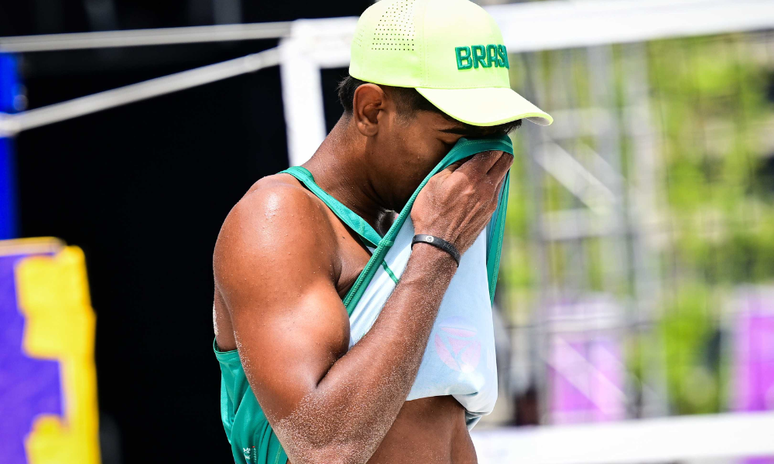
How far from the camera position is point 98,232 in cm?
416

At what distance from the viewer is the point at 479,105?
1342 millimetres

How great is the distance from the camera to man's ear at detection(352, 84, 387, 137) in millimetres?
1391

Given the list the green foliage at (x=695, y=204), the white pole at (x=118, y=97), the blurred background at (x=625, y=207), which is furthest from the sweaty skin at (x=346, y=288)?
the white pole at (x=118, y=97)

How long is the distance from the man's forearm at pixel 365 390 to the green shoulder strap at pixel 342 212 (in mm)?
195

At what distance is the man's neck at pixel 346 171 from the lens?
1.49 metres

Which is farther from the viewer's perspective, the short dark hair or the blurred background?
the blurred background

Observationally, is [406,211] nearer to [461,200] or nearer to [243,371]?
[461,200]

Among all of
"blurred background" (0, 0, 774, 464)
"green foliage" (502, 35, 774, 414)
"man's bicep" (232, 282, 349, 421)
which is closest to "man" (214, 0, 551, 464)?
"man's bicep" (232, 282, 349, 421)

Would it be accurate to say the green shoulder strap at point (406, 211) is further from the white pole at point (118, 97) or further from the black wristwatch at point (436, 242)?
the white pole at point (118, 97)

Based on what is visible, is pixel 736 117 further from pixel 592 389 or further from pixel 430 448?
pixel 430 448

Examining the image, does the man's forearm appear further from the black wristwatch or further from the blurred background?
the blurred background

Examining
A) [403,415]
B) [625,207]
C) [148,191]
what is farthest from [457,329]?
[148,191]

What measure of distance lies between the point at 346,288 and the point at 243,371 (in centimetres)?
25

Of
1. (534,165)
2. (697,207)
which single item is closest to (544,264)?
(534,165)
